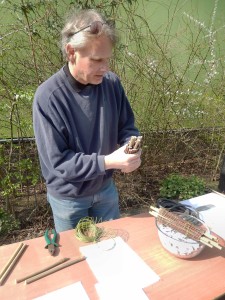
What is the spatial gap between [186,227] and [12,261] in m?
0.77

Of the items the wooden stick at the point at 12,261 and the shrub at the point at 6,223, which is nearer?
the wooden stick at the point at 12,261

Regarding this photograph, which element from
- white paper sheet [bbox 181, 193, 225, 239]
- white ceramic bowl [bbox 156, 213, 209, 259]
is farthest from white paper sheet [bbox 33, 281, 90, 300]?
white paper sheet [bbox 181, 193, 225, 239]

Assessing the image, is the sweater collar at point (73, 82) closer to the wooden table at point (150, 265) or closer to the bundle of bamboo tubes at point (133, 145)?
the bundle of bamboo tubes at point (133, 145)

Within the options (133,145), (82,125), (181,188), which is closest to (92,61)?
(82,125)

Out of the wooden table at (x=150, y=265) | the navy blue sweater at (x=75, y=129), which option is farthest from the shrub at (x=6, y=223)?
the wooden table at (x=150, y=265)

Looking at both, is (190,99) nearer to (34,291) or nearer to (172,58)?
(172,58)

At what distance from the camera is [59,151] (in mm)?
1379

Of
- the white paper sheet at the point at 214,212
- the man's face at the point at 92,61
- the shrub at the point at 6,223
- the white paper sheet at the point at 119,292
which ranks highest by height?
the man's face at the point at 92,61

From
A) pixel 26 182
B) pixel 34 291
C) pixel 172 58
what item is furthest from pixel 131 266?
pixel 172 58

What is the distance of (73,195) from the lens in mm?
1581

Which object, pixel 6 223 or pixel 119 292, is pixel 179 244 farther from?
pixel 6 223

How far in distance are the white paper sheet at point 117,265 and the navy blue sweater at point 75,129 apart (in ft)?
1.12

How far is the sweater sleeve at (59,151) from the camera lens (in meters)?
1.35

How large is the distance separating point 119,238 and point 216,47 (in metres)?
3.55
